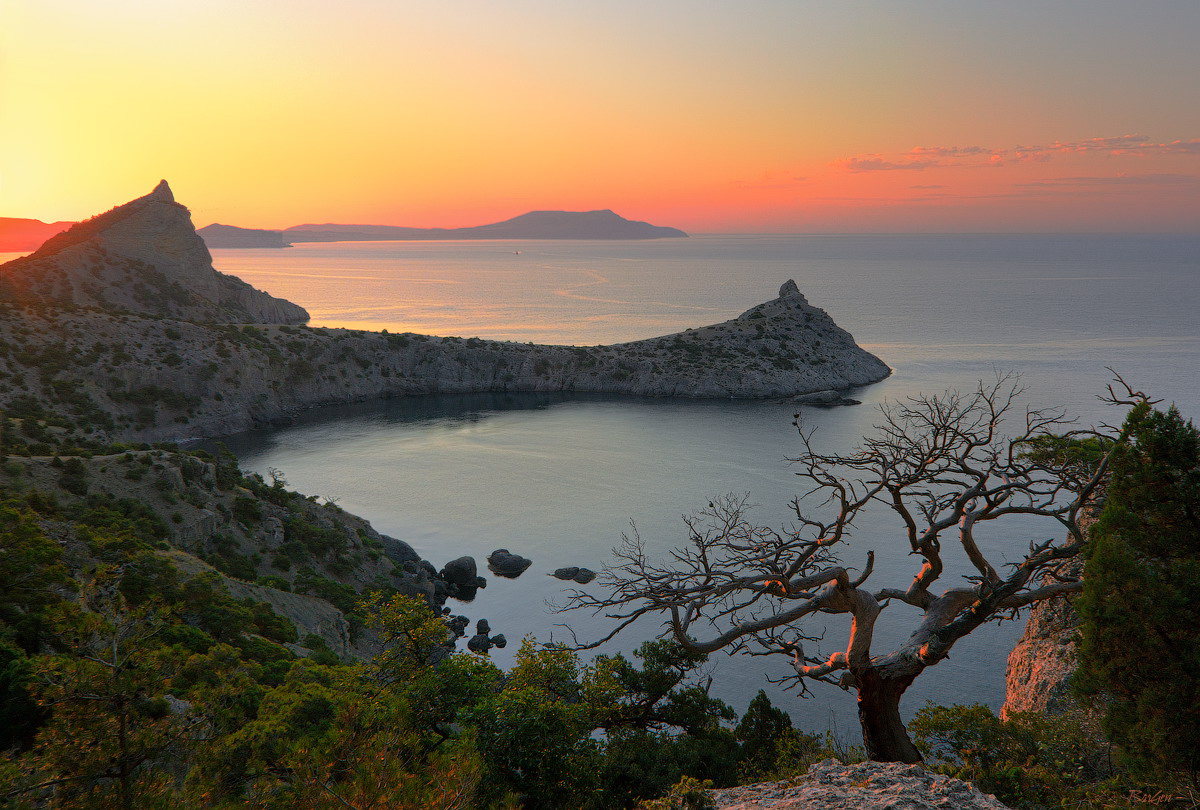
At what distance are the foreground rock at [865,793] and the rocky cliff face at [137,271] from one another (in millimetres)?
100769

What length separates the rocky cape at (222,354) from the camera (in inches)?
2977

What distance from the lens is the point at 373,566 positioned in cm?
4312

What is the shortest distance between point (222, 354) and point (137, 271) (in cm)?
4293

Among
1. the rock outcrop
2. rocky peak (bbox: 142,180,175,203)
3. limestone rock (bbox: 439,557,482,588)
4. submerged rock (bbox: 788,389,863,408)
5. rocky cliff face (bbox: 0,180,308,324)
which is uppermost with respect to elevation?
rocky peak (bbox: 142,180,175,203)

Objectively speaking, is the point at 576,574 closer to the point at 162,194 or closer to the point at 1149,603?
the point at 1149,603

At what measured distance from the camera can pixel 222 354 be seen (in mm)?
88062

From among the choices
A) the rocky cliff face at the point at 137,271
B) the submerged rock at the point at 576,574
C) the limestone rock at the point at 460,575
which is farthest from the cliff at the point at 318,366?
the submerged rock at the point at 576,574

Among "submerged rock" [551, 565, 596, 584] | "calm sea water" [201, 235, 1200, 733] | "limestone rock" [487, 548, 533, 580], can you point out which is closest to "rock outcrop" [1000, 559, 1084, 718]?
"calm sea water" [201, 235, 1200, 733]

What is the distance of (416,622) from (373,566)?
86.8 ft

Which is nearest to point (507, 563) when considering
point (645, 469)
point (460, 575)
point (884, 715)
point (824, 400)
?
point (460, 575)

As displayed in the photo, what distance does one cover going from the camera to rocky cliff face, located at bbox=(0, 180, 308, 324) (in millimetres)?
100062

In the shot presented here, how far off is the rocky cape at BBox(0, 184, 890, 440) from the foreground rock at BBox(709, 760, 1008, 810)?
7373 cm

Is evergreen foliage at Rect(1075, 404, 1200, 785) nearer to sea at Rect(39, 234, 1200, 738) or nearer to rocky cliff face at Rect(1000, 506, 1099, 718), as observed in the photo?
rocky cliff face at Rect(1000, 506, 1099, 718)

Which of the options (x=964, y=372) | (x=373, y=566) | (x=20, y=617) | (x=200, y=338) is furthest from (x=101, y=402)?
(x=964, y=372)
